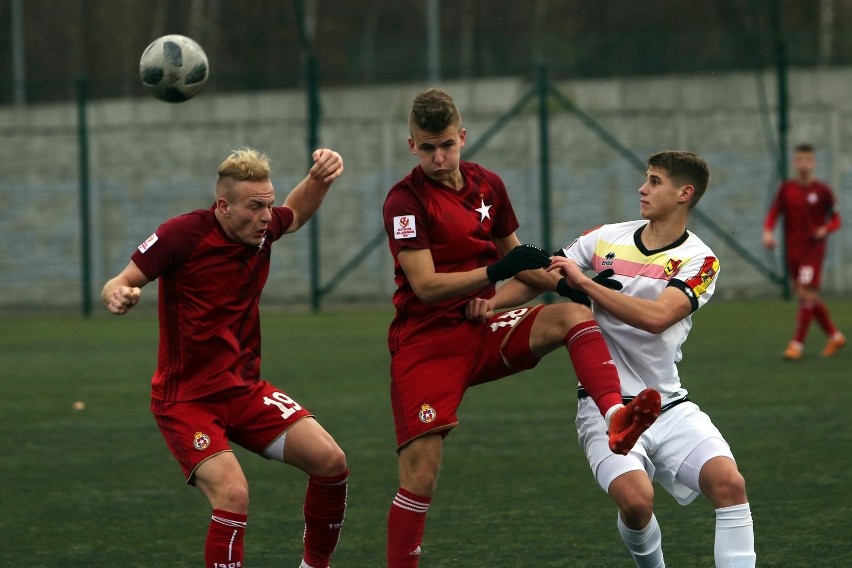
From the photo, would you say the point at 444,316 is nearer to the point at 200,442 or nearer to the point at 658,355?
the point at 658,355

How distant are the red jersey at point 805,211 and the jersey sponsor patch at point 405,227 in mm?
8475

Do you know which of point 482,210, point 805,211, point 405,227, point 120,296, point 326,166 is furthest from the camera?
point 805,211

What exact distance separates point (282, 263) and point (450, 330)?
15.5 meters

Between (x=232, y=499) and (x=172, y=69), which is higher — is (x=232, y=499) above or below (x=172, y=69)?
below

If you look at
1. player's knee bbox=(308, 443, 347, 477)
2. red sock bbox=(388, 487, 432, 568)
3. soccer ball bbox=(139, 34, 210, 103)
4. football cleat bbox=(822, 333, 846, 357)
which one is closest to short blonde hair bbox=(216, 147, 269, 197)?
player's knee bbox=(308, 443, 347, 477)

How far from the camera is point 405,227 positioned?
510 centimetres

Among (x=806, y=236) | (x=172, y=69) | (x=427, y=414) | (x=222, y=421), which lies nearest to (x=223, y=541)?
(x=222, y=421)

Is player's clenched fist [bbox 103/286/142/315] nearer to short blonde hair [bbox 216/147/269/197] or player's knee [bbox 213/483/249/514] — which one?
short blonde hair [bbox 216/147/269/197]

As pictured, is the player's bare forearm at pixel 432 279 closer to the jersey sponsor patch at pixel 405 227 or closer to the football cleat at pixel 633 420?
the jersey sponsor patch at pixel 405 227

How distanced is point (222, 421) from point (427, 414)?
0.78 metres

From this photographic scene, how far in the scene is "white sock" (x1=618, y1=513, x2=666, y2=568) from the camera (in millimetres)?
4836

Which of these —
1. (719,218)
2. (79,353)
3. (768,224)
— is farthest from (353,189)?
(768,224)

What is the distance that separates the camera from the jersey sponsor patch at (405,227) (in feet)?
16.7

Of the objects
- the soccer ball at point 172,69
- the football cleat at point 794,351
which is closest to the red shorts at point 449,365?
the soccer ball at point 172,69
